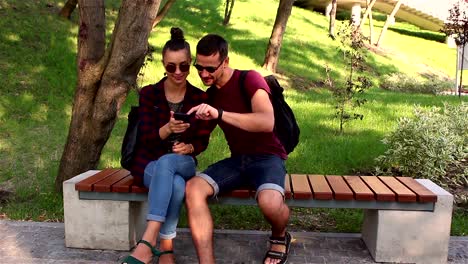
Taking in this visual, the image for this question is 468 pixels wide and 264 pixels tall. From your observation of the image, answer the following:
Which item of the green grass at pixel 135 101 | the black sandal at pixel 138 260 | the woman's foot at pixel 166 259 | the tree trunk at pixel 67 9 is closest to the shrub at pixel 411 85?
the green grass at pixel 135 101

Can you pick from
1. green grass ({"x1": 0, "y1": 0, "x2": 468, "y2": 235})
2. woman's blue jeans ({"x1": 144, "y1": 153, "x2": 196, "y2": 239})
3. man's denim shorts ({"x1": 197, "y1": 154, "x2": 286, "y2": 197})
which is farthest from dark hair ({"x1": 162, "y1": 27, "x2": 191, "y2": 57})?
green grass ({"x1": 0, "y1": 0, "x2": 468, "y2": 235})

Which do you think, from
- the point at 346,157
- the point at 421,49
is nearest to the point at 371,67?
the point at 421,49

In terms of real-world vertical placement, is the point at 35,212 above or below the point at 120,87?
below

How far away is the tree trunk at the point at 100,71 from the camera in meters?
4.60

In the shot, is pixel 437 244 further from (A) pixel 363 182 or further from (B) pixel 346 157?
(B) pixel 346 157

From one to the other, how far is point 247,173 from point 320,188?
575mm

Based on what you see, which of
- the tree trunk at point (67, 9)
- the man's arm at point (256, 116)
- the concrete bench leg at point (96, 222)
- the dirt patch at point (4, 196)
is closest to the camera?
the man's arm at point (256, 116)

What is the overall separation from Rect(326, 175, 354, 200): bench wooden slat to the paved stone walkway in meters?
0.54

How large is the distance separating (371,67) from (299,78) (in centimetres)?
471

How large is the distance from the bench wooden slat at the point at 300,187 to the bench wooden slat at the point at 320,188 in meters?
0.04

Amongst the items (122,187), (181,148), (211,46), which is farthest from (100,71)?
(211,46)

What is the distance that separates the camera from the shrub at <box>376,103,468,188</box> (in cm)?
546

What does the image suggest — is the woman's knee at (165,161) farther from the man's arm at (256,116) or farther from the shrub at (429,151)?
the shrub at (429,151)

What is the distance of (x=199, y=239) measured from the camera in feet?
10.8
